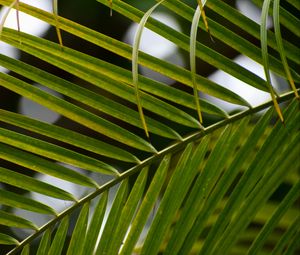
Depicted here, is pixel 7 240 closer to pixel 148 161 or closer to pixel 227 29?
pixel 148 161

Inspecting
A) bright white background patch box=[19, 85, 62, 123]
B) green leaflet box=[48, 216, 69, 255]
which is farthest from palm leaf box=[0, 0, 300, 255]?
bright white background patch box=[19, 85, 62, 123]

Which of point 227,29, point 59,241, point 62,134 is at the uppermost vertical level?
point 227,29

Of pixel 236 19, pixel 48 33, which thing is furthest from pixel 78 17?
pixel 236 19

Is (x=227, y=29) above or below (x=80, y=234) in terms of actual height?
above

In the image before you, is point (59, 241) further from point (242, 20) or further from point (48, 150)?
point (242, 20)

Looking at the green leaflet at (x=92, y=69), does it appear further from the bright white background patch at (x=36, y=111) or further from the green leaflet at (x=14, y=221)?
the bright white background patch at (x=36, y=111)

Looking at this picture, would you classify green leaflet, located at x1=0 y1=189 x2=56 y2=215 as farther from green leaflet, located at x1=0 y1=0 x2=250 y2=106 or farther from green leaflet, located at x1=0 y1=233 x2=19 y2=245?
green leaflet, located at x1=0 y1=0 x2=250 y2=106

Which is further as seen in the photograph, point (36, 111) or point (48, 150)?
point (36, 111)

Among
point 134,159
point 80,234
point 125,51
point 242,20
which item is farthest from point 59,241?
point 242,20

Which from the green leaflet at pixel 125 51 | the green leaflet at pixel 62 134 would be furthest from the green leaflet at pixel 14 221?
the green leaflet at pixel 125 51

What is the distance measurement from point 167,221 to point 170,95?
151mm

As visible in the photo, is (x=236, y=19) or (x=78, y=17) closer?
(x=236, y=19)

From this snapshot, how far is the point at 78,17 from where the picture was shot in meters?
2.05

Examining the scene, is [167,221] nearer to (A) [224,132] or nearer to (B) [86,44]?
(A) [224,132]
